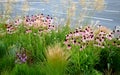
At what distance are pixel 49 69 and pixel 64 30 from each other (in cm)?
257

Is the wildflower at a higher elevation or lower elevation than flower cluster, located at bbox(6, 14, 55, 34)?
lower

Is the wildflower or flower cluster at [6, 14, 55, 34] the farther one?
flower cluster at [6, 14, 55, 34]

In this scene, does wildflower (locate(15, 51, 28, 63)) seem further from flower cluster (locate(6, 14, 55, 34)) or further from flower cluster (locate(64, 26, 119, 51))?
flower cluster (locate(6, 14, 55, 34))

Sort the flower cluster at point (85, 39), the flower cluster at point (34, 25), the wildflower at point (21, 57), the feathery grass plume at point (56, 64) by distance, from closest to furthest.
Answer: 1. the feathery grass plume at point (56, 64)
2. the wildflower at point (21, 57)
3. the flower cluster at point (85, 39)
4. the flower cluster at point (34, 25)

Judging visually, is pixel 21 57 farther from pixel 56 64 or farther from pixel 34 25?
pixel 34 25

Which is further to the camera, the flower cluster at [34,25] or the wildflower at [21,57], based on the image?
the flower cluster at [34,25]

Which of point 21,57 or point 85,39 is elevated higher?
point 85,39

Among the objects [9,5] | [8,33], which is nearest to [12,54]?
[8,33]

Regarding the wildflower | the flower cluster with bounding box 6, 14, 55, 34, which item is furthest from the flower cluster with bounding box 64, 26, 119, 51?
the flower cluster with bounding box 6, 14, 55, 34

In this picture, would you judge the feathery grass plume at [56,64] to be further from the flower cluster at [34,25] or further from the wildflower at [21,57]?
the flower cluster at [34,25]

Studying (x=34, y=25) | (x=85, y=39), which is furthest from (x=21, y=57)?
(x=34, y=25)

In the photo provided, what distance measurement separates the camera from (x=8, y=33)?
6.98 metres

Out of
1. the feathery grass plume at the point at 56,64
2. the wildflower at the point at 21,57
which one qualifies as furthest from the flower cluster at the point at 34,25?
the feathery grass plume at the point at 56,64

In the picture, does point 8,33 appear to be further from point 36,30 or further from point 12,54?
point 12,54
